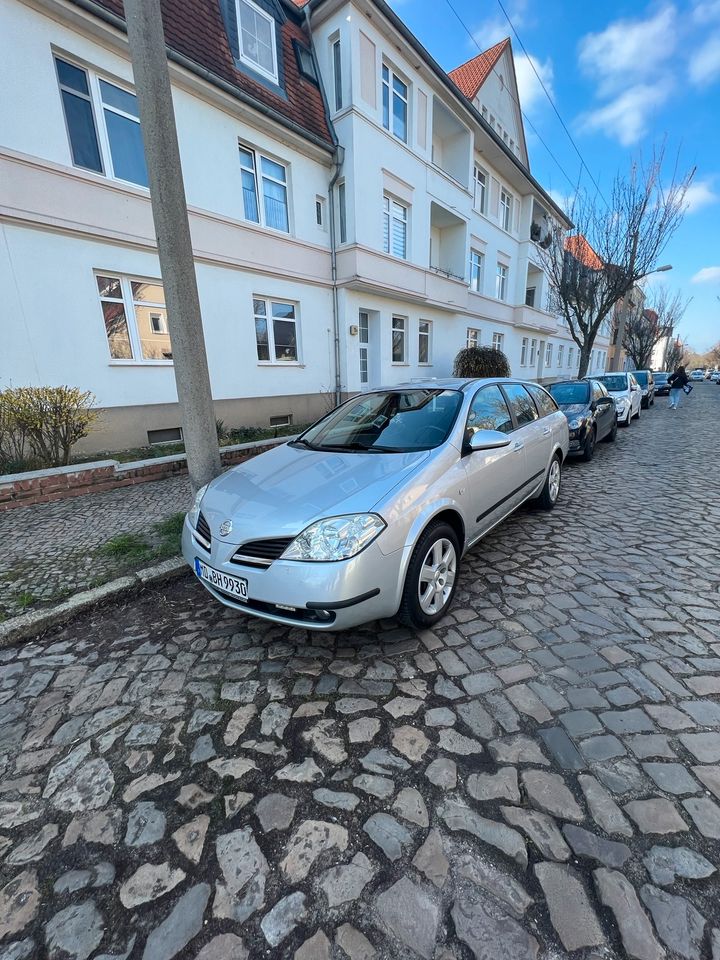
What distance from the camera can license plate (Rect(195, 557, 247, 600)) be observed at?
8.15 ft

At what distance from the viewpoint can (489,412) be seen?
12.7ft

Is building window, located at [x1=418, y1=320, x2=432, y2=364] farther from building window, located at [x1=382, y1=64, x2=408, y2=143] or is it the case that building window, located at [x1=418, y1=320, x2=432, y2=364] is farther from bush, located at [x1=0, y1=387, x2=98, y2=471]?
bush, located at [x1=0, y1=387, x2=98, y2=471]

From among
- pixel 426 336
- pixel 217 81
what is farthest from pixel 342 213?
pixel 426 336

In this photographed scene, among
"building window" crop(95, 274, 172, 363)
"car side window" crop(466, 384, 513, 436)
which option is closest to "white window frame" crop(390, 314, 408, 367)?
"building window" crop(95, 274, 172, 363)

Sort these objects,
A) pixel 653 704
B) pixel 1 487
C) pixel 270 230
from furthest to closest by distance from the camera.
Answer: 1. pixel 270 230
2. pixel 1 487
3. pixel 653 704

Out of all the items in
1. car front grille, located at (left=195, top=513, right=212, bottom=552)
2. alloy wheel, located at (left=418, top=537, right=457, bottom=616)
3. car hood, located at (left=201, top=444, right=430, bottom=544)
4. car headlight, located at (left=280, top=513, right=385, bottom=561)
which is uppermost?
car hood, located at (left=201, top=444, right=430, bottom=544)

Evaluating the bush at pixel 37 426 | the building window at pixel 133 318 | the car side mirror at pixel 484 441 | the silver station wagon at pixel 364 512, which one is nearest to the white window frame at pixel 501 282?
the building window at pixel 133 318

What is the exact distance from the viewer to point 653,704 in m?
2.18

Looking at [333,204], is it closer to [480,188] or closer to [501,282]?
[480,188]

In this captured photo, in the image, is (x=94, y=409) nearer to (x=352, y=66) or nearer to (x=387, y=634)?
(x=387, y=634)

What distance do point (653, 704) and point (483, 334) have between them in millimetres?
18820

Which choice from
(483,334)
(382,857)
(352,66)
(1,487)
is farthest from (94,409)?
(483,334)

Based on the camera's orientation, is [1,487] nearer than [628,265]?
Yes

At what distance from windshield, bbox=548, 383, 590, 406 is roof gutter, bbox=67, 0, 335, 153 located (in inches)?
334
